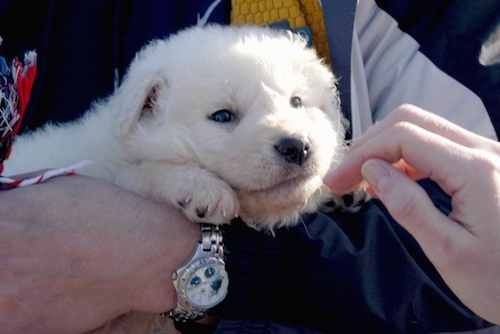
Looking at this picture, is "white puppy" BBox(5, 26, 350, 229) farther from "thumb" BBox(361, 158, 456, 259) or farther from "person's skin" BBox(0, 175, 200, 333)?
"thumb" BBox(361, 158, 456, 259)

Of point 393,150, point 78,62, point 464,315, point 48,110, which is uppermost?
point 393,150

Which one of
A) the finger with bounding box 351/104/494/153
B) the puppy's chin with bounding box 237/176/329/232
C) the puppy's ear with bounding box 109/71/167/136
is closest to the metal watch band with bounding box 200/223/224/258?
the puppy's chin with bounding box 237/176/329/232

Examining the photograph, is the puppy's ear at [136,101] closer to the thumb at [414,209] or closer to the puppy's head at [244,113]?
the puppy's head at [244,113]

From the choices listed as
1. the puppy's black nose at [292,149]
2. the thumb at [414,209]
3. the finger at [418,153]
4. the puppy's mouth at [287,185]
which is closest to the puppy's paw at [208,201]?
the puppy's mouth at [287,185]

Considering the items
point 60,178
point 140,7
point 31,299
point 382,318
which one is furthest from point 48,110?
point 382,318

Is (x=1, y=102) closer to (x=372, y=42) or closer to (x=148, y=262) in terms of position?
(x=148, y=262)

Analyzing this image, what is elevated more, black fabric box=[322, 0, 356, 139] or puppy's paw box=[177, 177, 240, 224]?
black fabric box=[322, 0, 356, 139]

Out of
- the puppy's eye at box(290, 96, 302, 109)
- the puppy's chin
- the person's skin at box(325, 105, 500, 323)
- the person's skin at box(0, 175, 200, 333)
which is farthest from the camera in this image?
the puppy's eye at box(290, 96, 302, 109)
